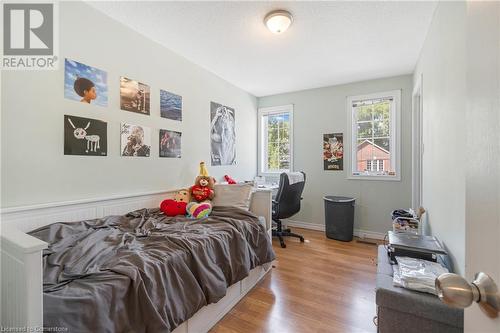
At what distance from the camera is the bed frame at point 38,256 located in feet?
2.50

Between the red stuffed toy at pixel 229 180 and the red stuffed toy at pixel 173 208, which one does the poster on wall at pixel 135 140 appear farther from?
the red stuffed toy at pixel 229 180

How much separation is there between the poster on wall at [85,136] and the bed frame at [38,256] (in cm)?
43

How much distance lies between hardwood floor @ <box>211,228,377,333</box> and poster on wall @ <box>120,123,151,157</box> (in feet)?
5.70

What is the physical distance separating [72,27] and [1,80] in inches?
26.6

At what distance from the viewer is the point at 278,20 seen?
6.77 ft

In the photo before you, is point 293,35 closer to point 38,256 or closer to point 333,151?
point 333,151

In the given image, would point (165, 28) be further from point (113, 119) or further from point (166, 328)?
point (166, 328)

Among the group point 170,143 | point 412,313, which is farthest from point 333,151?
point 412,313

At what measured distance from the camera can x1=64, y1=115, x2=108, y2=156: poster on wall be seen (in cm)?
188

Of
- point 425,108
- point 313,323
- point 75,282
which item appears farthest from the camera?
point 425,108

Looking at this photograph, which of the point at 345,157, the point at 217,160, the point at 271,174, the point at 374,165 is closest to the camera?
the point at 217,160

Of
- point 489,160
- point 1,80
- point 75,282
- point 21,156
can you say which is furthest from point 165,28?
point 489,160

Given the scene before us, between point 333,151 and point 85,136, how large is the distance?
11.2 ft

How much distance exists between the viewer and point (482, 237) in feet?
1.66
